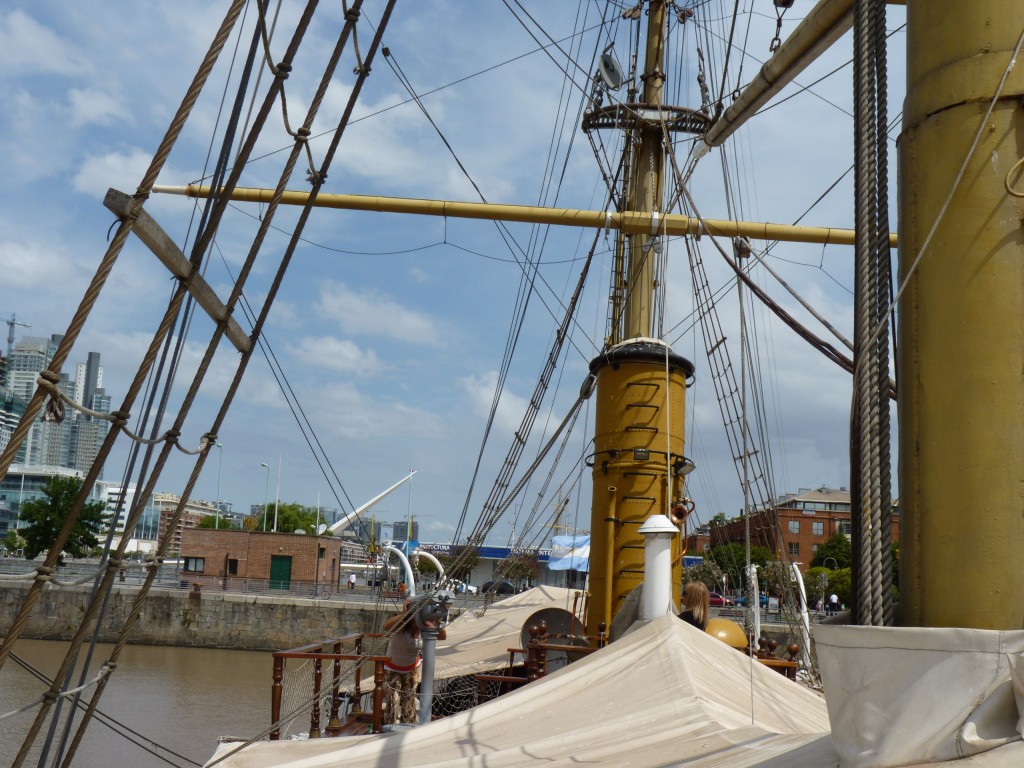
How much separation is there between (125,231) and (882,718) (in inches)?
107

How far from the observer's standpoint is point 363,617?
3266 centimetres

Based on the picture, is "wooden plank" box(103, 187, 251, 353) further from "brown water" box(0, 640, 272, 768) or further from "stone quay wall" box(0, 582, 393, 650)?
"stone quay wall" box(0, 582, 393, 650)

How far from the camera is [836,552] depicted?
56125 millimetres

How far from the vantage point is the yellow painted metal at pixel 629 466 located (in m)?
11.5

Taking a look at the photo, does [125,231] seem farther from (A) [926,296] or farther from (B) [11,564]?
(B) [11,564]

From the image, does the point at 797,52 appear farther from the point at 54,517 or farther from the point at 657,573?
the point at 54,517

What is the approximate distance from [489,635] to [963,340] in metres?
12.9

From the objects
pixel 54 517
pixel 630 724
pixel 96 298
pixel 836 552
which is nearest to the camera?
pixel 96 298

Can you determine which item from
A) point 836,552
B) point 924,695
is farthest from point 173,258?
point 836,552

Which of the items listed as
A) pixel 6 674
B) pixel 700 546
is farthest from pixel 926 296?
pixel 700 546

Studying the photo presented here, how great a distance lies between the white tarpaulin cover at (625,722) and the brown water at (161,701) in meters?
6.80

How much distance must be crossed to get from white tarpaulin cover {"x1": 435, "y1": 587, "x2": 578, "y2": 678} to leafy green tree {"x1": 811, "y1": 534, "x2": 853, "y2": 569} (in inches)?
1575

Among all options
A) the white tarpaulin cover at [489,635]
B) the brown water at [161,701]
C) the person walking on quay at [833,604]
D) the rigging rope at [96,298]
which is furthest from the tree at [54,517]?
the rigging rope at [96,298]

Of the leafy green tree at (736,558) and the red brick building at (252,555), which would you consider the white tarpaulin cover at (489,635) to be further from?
the leafy green tree at (736,558)
